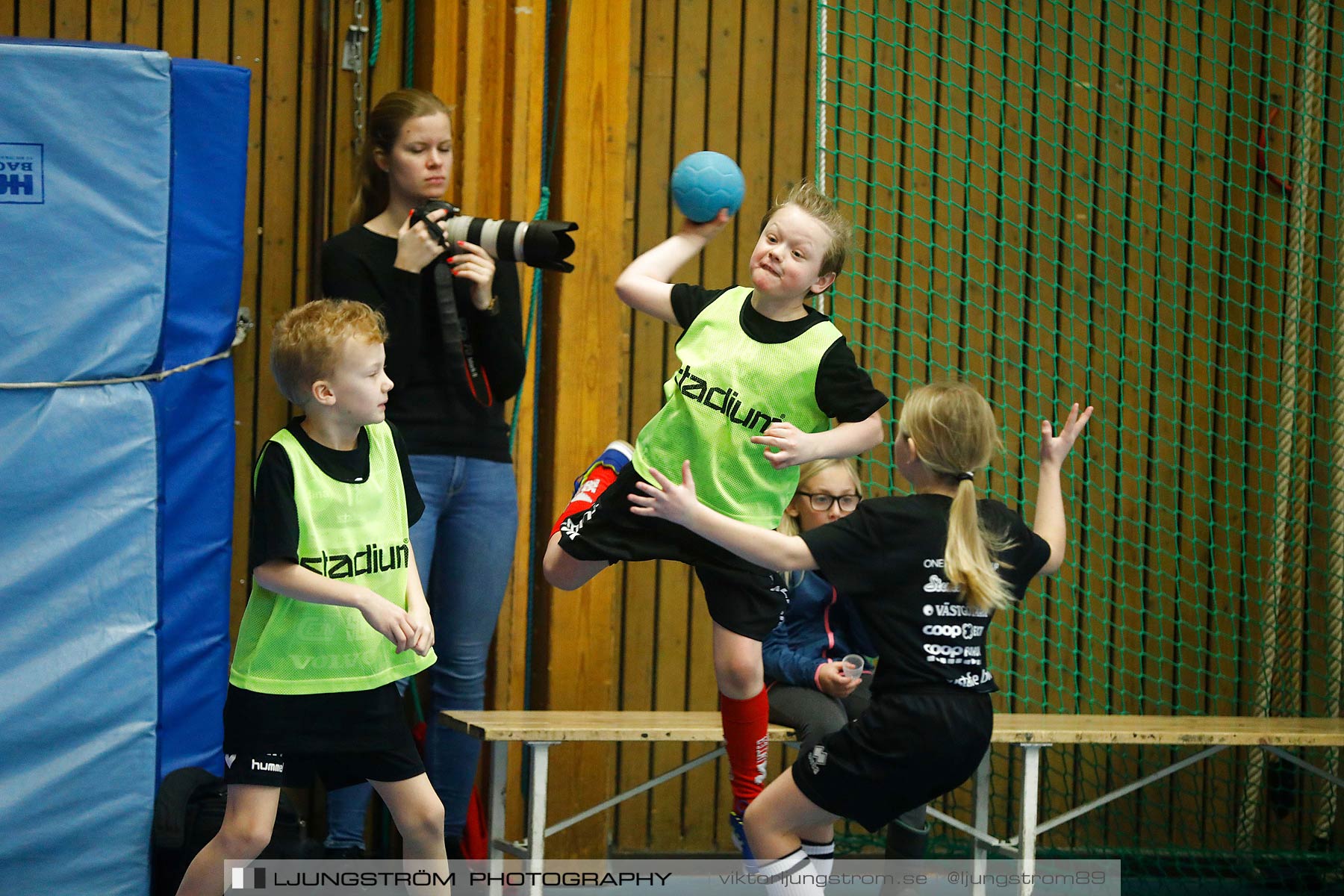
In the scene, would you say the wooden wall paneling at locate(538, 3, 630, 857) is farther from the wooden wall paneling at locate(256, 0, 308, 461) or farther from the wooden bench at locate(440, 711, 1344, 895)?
the wooden wall paneling at locate(256, 0, 308, 461)

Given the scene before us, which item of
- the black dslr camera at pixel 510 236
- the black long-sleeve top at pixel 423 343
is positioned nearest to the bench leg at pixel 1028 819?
the black long-sleeve top at pixel 423 343

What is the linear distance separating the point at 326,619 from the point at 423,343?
1.07 metres

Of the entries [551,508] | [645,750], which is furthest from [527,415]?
[645,750]

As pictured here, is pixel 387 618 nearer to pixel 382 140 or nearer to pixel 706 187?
pixel 706 187

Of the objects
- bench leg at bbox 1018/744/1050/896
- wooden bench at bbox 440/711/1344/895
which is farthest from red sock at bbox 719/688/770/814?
bench leg at bbox 1018/744/1050/896

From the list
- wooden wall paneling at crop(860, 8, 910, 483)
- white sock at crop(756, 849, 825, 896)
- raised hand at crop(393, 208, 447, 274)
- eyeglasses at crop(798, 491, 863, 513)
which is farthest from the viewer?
wooden wall paneling at crop(860, 8, 910, 483)

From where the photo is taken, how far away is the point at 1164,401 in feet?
16.2

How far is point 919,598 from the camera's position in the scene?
2861 millimetres

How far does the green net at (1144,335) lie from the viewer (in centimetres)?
477

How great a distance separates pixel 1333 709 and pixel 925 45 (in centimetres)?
266

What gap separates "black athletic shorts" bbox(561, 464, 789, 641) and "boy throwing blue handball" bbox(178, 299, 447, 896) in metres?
0.42

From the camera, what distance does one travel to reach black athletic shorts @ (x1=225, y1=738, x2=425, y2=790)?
2764 mm

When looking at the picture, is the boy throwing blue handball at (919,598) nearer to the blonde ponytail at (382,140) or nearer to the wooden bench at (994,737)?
the wooden bench at (994,737)

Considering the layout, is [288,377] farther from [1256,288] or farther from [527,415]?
[1256,288]
